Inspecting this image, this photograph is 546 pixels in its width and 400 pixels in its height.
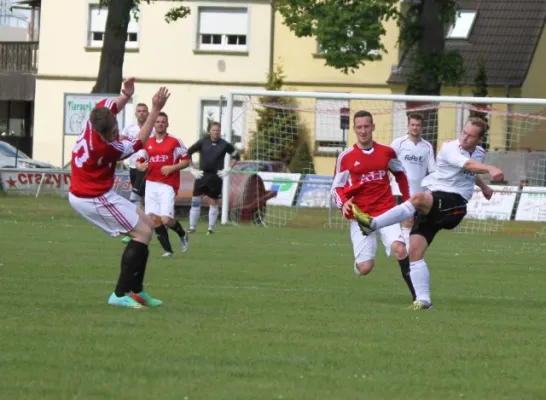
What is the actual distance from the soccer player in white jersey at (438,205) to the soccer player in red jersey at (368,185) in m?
0.99

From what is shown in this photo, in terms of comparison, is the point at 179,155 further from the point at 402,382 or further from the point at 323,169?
the point at 323,169

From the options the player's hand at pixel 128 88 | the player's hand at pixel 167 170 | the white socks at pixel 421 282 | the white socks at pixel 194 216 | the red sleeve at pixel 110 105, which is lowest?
the white socks at pixel 194 216

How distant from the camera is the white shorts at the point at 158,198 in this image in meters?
19.1

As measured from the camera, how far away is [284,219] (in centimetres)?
3177

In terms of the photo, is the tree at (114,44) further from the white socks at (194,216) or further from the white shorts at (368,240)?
the white shorts at (368,240)

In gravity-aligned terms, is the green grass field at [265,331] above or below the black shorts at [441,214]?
below

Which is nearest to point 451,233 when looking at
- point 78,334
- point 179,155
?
point 179,155

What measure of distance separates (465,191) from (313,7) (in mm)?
27068

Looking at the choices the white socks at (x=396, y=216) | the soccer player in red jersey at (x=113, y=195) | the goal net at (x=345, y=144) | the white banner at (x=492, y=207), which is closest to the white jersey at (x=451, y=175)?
the white socks at (x=396, y=216)

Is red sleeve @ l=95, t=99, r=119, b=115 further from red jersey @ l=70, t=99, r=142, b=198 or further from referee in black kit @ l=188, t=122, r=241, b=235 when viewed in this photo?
referee in black kit @ l=188, t=122, r=241, b=235

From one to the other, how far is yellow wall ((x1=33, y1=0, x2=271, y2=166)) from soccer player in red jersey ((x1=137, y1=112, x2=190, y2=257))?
1276 inches

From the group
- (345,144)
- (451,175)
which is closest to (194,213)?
(345,144)

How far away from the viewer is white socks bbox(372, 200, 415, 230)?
1227cm

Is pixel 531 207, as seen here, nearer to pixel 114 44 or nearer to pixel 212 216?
pixel 212 216
